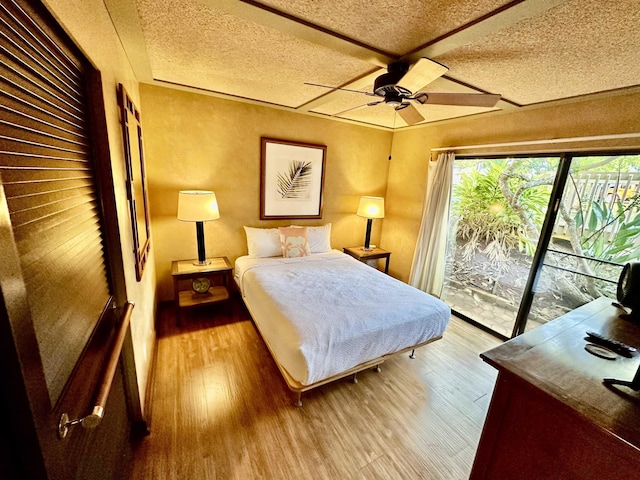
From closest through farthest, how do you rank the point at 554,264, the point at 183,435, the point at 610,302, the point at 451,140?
the point at 183,435
the point at 610,302
the point at 554,264
the point at 451,140

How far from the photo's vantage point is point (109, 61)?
1.31 metres

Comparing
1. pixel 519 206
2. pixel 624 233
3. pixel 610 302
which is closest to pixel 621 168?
pixel 624 233

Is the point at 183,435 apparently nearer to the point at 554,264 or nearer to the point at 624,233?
the point at 554,264

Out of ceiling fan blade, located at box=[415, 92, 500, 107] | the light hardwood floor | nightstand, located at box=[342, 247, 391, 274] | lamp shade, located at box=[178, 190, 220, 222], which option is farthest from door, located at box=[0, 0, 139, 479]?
nightstand, located at box=[342, 247, 391, 274]

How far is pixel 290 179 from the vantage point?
3.31 m

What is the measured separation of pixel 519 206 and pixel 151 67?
3.58 metres

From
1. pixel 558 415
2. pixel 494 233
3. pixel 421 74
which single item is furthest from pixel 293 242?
pixel 558 415

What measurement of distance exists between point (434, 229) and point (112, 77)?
3.21m

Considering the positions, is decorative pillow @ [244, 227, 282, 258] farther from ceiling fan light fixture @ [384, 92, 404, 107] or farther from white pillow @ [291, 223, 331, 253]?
ceiling fan light fixture @ [384, 92, 404, 107]

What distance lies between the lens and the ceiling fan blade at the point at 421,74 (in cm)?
136

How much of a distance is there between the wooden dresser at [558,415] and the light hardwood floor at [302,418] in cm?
53

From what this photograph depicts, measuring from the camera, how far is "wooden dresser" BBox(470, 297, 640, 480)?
0.83m

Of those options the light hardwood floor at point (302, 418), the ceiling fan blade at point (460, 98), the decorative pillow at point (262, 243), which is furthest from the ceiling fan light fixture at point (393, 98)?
the light hardwood floor at point (302, 418)

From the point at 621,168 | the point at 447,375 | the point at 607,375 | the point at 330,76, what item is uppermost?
the point at 330,76
